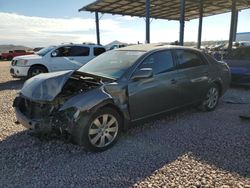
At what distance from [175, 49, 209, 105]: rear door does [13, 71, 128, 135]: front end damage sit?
5.19ft

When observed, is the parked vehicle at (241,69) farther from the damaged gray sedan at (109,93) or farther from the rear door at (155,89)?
the rear door at (155,89)

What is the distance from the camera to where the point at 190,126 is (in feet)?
16.6

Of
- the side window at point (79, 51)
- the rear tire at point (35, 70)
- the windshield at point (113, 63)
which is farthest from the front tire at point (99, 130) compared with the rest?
the side window at point (79, 51)

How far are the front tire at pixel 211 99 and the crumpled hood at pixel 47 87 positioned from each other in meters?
3.30

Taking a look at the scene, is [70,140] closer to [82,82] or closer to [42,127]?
[42,127]

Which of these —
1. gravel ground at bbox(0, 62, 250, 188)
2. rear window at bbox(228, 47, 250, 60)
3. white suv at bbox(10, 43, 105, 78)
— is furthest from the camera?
white suv at bbox(10, 43, 105, 78)

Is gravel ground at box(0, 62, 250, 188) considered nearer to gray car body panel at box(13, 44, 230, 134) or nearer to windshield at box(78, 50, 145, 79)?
gray car body panel at box(13, 44, 230, 134)

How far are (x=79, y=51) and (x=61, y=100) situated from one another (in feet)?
26.7

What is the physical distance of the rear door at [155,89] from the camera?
4379mm

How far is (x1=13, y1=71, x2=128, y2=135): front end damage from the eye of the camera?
12.3ft

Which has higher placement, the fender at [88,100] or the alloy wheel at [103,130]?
the fender at [88,100]

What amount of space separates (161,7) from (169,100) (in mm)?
15941

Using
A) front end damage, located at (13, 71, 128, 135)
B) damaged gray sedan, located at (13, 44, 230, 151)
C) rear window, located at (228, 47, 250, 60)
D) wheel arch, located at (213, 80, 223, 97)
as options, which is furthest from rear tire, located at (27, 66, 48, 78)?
rear window, located at (228, 47, 250, 60)

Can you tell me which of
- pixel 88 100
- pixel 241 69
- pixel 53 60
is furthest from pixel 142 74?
pixel 53 60
